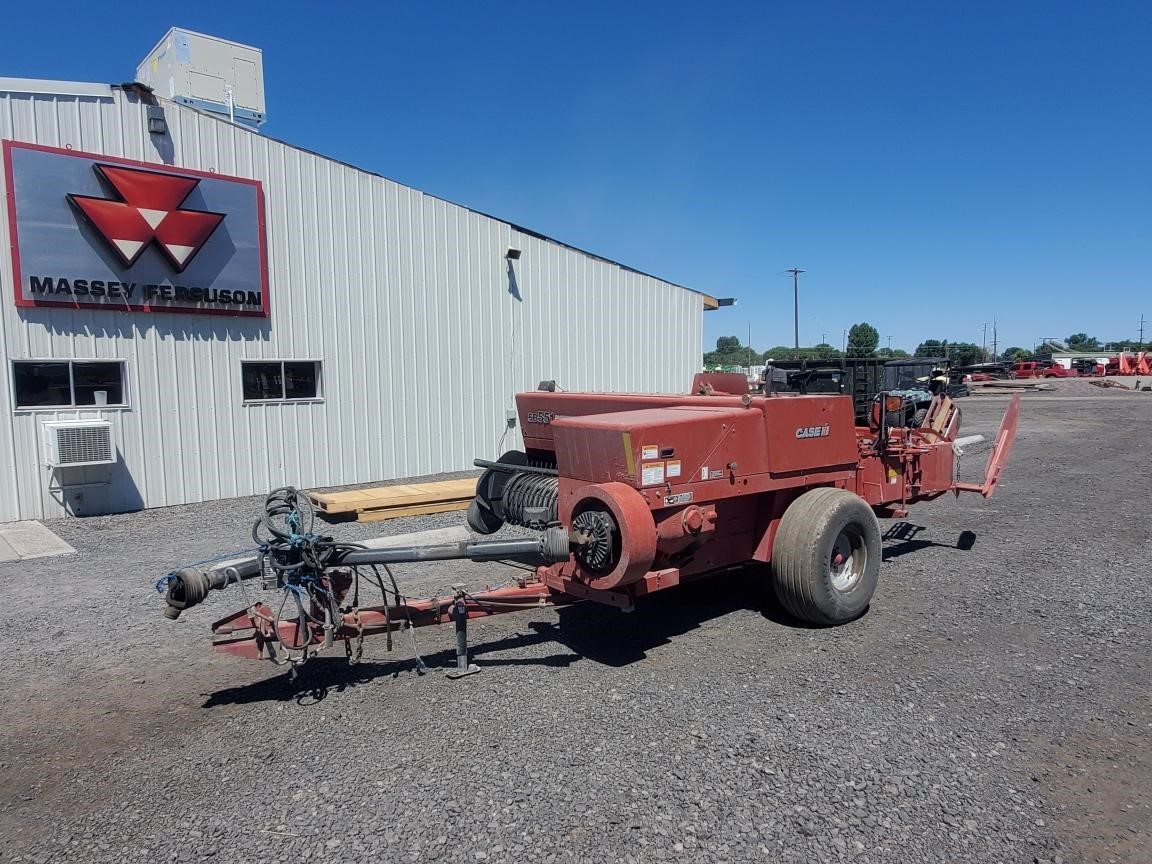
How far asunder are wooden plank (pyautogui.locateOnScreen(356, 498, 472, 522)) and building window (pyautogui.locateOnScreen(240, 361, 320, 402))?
292 cm

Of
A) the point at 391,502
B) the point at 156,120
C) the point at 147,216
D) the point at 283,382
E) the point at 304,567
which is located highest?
the point at 156,120

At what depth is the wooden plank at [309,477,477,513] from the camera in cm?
959

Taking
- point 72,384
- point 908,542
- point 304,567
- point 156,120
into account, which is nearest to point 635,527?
point 304,567

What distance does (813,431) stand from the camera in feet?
18.0

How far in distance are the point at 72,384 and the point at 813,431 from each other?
29.3 ft


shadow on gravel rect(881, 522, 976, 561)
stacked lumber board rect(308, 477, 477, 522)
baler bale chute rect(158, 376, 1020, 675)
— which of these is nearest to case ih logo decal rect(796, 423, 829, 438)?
baler bale chute rect(158, 376, 1020, 675)

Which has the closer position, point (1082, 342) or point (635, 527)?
point (635, 527)

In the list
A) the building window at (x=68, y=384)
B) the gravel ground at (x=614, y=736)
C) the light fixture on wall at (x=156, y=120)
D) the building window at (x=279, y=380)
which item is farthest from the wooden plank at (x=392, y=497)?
the light fixture on wall at (x=156, y=120)

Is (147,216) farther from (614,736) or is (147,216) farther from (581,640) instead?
(614,736)

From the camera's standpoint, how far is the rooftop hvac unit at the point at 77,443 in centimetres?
924

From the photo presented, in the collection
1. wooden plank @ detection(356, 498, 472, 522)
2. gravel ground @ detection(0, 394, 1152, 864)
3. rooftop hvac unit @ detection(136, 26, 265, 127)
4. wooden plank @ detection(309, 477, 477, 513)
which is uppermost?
rooftop hvac unit @ detection(136, 26, 265, 127)

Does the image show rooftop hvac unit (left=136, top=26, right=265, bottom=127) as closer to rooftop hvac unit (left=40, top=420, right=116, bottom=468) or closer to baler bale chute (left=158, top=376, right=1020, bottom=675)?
rooftop hvac unit (left=40, top=420, right=116, bottom=468)

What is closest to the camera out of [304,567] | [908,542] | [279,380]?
[304,567]

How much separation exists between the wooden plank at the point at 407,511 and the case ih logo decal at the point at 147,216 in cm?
421
